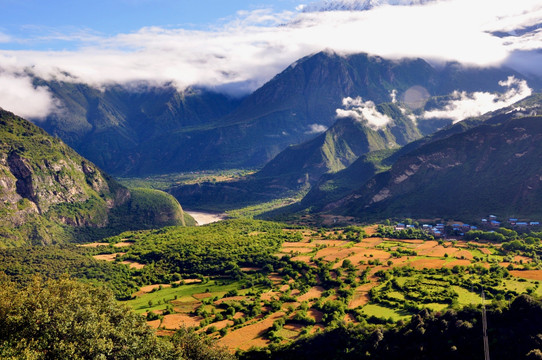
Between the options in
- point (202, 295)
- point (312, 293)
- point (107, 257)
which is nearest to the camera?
point (312, 293)

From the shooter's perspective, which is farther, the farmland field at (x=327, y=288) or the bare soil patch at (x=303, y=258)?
the bare soil patch at (x=303, y=258)

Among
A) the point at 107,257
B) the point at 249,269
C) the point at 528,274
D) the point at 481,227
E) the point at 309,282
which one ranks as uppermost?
the point at 528,274

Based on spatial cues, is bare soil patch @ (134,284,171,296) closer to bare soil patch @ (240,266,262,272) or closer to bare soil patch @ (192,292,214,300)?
bare soil patch @ (192,292,214,300)

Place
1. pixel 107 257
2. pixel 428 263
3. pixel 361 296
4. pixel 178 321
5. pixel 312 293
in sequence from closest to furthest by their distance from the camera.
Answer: pixel 178 321, pixel 361 296, pixel 312 293, pixel 428 263, pixel 107 257

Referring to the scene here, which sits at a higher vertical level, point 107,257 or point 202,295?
point 107,257

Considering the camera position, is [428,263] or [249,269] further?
[249,269]

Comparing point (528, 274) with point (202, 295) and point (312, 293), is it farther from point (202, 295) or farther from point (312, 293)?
point (202, 295)

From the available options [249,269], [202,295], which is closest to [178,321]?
[202,295]

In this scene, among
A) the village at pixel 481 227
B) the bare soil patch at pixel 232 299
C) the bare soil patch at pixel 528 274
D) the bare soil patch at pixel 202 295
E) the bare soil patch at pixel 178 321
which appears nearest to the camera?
the bare soil patch at pixel 178 321

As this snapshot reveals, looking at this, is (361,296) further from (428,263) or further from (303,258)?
(303,258)

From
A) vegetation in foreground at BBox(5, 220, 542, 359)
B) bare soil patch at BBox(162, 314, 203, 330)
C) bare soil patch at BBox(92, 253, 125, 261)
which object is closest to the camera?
vegetation in foreground at BBox(5, 220, 542, 359)

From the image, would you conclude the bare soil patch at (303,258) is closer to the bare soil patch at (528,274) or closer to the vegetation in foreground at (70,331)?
the bare soil patch at (528,274)

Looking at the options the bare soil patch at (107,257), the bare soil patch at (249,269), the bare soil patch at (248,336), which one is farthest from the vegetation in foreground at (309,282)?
the bare soil patch at (107,257)

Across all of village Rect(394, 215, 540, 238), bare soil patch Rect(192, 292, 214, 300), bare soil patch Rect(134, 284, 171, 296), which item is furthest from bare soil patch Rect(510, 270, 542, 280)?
bare soil patch Rect(134, 284, 171, 296)
